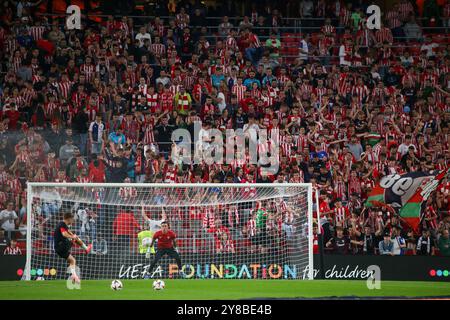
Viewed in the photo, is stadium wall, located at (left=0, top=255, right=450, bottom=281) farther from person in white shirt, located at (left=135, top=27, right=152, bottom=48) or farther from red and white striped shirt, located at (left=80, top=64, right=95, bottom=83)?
person in white shirt, located at (left=135, top=27, right=152, bottom=48)

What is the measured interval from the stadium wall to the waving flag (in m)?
1.34

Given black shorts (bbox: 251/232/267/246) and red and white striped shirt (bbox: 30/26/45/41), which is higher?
red and white striped shirt (bbox: 30/26/45/41)

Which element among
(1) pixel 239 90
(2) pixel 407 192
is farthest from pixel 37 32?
(2) pixel 407 192

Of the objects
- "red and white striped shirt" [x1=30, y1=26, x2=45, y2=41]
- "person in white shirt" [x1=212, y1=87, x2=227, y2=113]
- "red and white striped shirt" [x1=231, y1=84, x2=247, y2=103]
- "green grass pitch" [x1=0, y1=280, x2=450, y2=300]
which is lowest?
"green grass pitch" [x1=0, y1=280, x2=450, y2=300]

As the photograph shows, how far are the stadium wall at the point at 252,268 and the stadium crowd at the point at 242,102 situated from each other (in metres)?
0.53

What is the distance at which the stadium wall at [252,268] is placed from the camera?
20.3 metres

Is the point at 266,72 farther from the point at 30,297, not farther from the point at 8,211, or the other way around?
the point at 30,297

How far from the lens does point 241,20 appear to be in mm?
29438

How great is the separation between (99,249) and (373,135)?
8.71m

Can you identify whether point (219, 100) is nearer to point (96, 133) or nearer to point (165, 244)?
point (96, 133)

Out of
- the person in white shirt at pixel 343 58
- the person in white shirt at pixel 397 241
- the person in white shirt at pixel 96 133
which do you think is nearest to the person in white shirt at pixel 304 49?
the person in white shirt at pixel 343 58

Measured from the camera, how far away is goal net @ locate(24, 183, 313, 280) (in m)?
20.5

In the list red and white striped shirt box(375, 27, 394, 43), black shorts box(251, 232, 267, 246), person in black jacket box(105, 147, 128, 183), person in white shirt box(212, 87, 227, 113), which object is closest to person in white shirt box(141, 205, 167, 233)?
black shorts box(251, 232, 267, 246)
